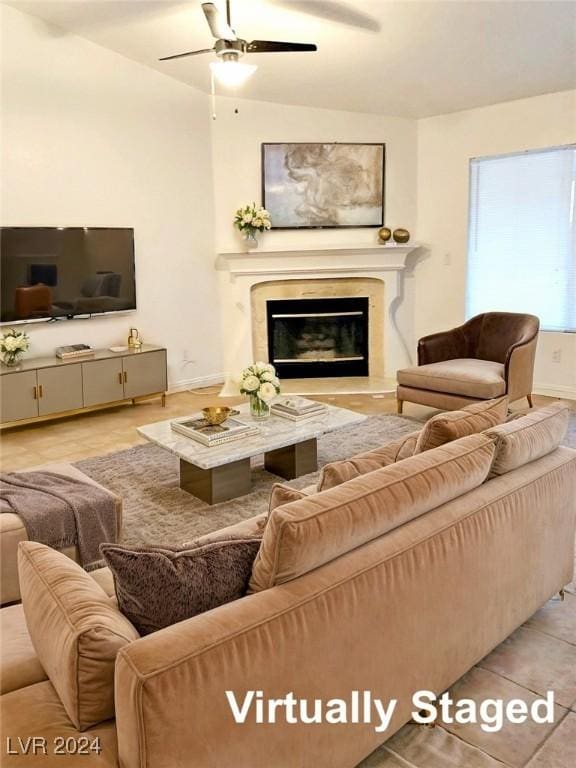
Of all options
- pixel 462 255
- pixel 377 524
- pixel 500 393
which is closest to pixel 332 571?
pixel 377 524

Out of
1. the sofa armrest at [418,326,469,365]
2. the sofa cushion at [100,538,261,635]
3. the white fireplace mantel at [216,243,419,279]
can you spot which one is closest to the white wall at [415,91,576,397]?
the white fireplace mantel at [216,243,419,279]

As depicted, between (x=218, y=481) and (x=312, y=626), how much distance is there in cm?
227

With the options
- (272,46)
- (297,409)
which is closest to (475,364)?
(297,409)

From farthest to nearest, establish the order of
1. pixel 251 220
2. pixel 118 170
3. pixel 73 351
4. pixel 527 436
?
pixel 251 220
pixel 118 170
pixel 73 351
pixel 527 436

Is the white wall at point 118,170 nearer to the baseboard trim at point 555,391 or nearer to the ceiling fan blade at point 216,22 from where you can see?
the ceiling fan blade at point 216,22

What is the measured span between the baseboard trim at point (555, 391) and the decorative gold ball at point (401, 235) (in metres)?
1.96

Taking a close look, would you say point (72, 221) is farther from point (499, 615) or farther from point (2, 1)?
point (499, 615)

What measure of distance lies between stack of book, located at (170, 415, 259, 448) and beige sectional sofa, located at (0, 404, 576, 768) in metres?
1.69

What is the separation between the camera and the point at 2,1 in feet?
15.9

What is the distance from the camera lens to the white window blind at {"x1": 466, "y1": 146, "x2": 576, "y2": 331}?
19.3 ft

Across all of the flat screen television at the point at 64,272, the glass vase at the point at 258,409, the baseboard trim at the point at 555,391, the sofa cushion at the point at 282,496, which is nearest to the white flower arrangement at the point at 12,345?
the flat screen television at the point at 64,272

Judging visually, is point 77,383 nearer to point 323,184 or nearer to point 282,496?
point 323,184

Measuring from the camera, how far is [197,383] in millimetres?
6715

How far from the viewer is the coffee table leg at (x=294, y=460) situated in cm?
406
